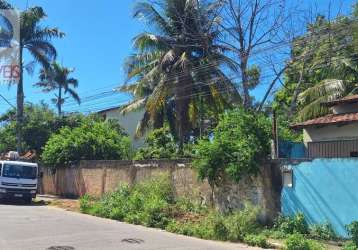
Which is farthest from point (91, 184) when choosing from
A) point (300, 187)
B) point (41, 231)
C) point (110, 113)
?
point (110, 113)

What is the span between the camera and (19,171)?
28.3 meters

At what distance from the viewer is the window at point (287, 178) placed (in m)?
15.6

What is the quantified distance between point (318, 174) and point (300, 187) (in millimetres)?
777

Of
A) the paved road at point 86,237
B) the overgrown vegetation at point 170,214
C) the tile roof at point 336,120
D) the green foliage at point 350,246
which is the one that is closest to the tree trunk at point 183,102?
the overgrown vegetation at point 170,214

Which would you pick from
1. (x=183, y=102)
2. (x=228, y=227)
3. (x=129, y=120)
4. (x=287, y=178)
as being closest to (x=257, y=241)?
(x=228, y=227)

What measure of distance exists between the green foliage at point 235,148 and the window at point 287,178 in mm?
903

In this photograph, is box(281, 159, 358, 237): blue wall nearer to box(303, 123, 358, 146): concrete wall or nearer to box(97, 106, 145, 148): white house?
box(303, 123, 358, 146): concrete wall

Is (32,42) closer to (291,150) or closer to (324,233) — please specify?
(291,150)

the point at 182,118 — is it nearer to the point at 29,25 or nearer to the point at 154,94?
the point at 154,94

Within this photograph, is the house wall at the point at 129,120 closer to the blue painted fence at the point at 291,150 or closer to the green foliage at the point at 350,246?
the blue painted fence at the point at 291,150

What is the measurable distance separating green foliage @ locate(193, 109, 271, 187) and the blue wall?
1.38m

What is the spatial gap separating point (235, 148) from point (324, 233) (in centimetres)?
398

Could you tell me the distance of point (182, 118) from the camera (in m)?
30.5

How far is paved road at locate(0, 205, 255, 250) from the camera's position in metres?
12.7
